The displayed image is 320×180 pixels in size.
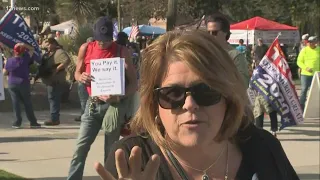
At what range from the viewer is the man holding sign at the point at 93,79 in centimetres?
622

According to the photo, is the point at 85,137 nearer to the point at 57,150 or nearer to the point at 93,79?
the point at 93,79

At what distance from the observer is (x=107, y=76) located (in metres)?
6.61

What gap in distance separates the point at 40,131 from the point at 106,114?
17.1 feet

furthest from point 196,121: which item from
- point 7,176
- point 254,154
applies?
point 7,176

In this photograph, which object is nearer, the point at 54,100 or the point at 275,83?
the point at 275,83

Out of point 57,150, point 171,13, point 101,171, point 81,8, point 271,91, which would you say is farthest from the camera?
point 81,8

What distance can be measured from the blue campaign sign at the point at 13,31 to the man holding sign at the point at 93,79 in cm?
576

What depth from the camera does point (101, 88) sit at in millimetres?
6547

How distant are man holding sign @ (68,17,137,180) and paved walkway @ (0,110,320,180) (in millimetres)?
1296

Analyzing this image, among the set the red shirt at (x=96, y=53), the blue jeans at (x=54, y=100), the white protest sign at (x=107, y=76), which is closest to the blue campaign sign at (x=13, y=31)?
the blue jeans at (x=54, y=100)

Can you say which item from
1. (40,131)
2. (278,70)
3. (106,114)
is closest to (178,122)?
(106,114)

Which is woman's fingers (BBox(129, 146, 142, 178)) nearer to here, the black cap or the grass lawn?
the black cap

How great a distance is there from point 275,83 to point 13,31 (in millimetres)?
5004

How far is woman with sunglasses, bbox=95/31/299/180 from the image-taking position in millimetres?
2387
